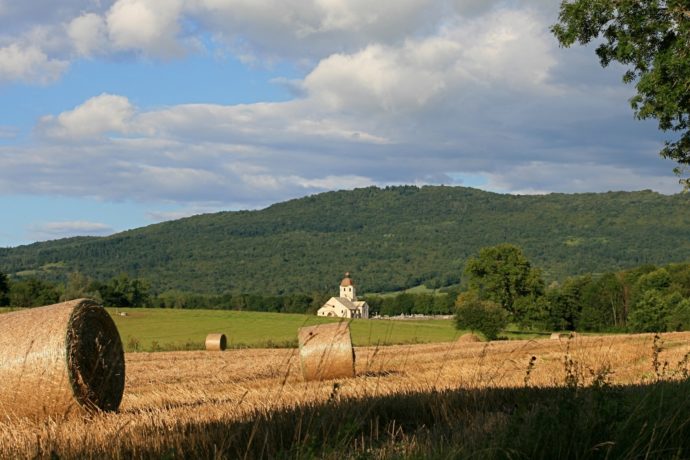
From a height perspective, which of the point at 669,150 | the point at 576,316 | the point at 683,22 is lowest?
the point at 576,316

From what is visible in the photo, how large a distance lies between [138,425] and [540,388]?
458cm

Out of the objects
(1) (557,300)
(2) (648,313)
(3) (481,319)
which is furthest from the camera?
(1) (557,300)

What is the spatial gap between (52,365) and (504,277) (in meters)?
71.4

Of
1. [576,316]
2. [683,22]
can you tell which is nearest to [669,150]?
[683,22]

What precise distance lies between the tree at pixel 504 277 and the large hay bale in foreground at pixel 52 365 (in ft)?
229

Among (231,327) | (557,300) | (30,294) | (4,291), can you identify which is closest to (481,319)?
(231,327)

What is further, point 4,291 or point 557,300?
point 557,300

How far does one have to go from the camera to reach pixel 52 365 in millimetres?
10820

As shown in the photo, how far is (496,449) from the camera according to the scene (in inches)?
191

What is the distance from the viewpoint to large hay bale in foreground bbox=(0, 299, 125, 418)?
10445 millimetres

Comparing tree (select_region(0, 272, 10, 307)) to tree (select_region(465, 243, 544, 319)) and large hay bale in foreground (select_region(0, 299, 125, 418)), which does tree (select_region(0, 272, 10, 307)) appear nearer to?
tree (select_region(465, 243, 544, 319))

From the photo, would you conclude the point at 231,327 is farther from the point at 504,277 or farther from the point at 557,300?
the point at 557,300

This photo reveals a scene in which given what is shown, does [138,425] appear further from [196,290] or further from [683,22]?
[196,290]

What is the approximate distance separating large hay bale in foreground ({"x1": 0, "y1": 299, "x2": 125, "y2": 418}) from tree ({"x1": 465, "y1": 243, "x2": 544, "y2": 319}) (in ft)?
229
